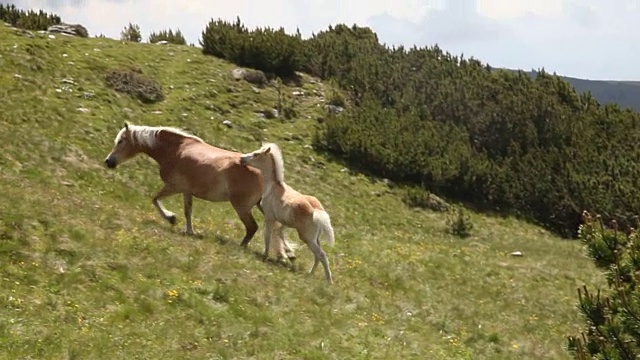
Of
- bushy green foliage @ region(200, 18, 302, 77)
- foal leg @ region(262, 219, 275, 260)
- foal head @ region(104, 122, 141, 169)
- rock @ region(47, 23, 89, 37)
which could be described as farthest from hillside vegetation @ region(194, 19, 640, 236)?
foal leg @ region(262, 219, 275, 260)

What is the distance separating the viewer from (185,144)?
16.0 metres

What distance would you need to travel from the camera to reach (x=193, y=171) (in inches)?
608

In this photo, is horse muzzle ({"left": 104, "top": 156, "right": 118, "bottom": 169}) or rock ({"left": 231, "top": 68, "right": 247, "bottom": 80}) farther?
rock ({"left": 231, "top": 68, "right": 247, "bottom": 80})

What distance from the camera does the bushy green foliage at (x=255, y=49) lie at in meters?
36.9

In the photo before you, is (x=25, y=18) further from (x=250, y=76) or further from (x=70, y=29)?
(x=250, y=76)

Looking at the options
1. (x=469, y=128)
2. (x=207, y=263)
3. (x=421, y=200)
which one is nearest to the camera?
(x=207, y=263)

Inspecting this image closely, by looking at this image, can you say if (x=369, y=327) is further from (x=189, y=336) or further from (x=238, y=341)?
(x=189, y=336)

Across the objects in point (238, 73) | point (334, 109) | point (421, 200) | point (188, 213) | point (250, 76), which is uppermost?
point (238, 73)

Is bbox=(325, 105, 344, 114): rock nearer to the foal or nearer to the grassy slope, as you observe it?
the grassy slope

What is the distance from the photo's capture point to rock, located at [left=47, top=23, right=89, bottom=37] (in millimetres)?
34003

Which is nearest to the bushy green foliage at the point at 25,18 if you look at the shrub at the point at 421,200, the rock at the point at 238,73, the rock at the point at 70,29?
the rock at the point at 70,29

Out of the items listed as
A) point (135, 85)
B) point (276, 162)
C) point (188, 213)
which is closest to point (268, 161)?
point (276, 162)

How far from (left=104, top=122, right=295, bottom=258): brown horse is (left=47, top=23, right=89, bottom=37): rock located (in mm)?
20473

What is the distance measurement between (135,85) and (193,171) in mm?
14691
